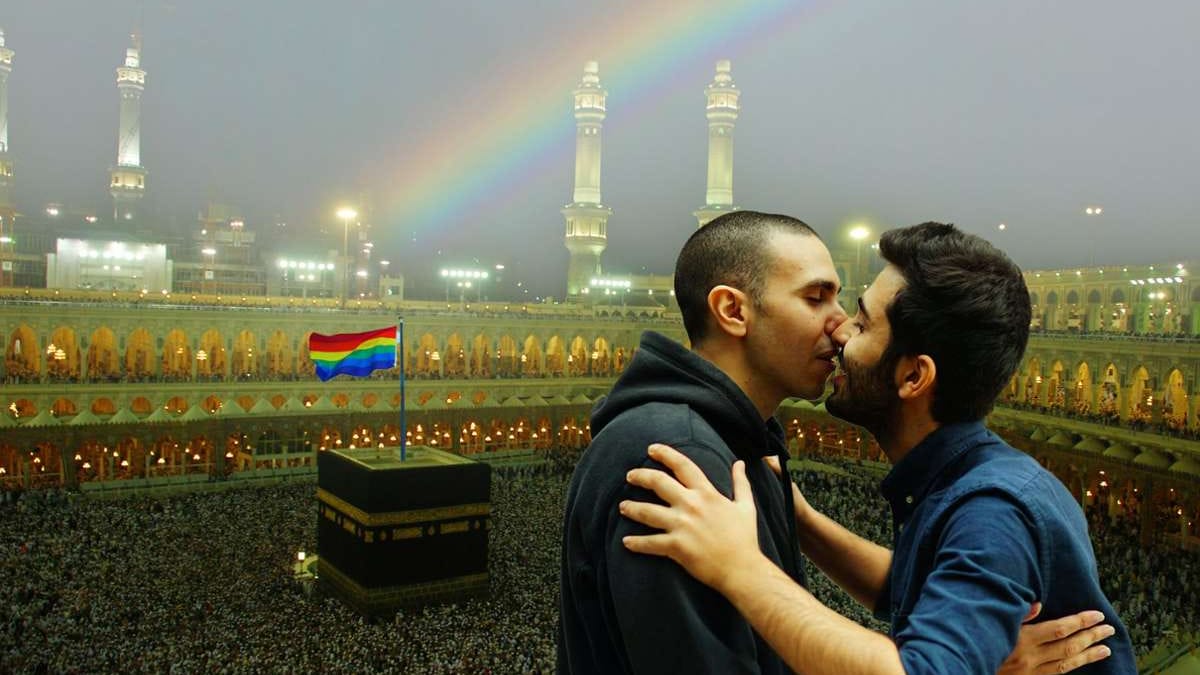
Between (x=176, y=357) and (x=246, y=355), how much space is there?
3496mm

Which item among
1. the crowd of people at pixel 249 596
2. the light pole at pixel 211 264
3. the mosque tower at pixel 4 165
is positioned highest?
the mosque tower at pixel 4 165

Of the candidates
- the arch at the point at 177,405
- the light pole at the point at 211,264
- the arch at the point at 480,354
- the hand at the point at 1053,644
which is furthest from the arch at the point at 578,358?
the hand at the point at 1053,644

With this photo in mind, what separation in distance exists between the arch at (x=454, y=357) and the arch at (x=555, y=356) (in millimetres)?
4013

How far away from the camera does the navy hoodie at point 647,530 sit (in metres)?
1.83

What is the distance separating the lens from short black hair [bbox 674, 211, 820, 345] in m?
2.37

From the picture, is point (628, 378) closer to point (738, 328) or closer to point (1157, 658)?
point (738, 328)

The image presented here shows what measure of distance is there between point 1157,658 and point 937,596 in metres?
13.3

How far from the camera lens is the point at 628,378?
2365 millimetres

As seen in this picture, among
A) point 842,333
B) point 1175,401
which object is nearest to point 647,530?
point 842,333

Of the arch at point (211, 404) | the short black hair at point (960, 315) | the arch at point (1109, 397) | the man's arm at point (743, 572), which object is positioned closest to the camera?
the man's arm at point (743, 572)

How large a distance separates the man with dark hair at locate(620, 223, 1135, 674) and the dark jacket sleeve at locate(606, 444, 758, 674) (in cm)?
4

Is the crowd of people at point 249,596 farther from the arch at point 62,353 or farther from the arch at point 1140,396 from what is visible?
the arch at point 62,353

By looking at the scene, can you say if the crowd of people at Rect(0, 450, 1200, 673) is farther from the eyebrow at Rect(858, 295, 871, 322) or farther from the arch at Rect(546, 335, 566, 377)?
the arch at Rect(546, 335, 566, 377)

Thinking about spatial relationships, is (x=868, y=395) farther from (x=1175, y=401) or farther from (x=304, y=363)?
(x=304, y=363)
